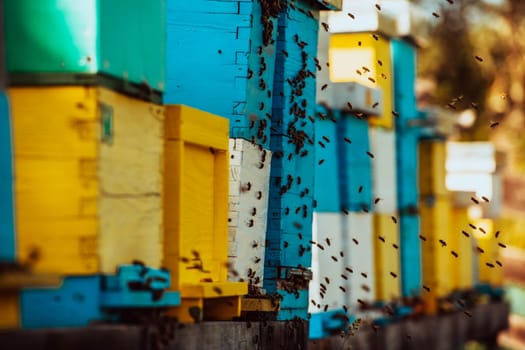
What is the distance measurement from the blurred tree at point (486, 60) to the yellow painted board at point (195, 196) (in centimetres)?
2268

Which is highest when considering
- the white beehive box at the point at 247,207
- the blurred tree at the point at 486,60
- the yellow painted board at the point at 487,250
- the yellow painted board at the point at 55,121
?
the blurred tree at the point at 486,60

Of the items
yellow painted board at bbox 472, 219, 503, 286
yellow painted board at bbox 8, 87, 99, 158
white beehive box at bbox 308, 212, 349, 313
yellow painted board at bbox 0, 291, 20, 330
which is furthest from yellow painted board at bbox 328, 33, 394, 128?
yellow painted board at bbox 0, 291, 20, 330

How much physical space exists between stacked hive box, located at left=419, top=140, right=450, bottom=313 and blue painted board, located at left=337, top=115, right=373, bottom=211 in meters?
3.33

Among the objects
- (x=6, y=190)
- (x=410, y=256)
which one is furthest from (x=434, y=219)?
(x=6, y=190)

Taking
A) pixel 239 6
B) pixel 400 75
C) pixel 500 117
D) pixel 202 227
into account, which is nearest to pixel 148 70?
pixel 202 227

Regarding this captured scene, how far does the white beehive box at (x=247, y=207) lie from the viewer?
8.20 metres

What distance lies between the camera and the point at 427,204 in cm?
1725

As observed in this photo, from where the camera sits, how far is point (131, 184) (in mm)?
6293

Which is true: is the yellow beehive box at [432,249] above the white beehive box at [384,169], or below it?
below

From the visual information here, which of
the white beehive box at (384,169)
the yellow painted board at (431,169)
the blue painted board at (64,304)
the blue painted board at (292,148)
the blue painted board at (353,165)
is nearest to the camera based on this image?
the blue painted board at (64,304)

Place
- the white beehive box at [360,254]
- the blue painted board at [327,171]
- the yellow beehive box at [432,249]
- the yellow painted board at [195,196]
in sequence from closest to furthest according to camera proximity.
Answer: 1. the yellow painted board at [195,196]
2. the blue painted board at [327,171]
3. the white beehive box at [360,254]
4. the yellow beehive box at [432,249]

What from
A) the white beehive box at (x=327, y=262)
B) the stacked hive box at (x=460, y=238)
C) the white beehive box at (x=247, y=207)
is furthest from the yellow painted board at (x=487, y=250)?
the white beehive box at (x=247, y=207)

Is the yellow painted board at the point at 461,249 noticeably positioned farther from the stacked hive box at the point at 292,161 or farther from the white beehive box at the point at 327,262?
the stacked hive box at the point at 292,161

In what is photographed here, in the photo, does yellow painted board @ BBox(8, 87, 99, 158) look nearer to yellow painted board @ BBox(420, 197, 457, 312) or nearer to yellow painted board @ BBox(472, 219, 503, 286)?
yellow painted board @ BBox(420, 197, 457, 312)
